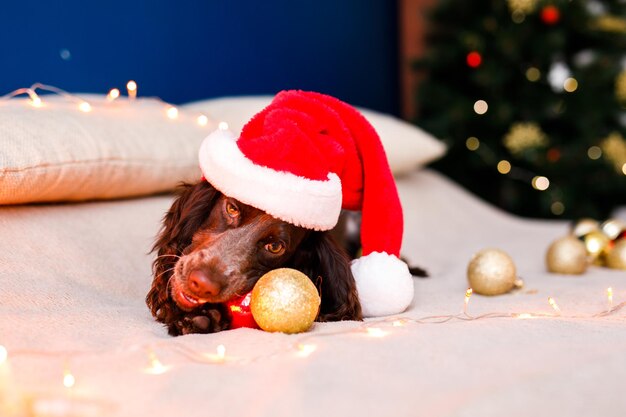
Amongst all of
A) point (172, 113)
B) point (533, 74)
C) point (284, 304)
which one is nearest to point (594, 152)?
point (533, 74)

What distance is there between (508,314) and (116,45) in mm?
2005

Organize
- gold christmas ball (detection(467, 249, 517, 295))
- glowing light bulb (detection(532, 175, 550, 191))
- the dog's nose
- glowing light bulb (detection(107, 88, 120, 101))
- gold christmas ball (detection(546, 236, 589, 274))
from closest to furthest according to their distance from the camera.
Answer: the dog's nose < gold christmas ball (detection(467, 249, 517, 295)) < glowing light bulb (detection(107, 88, 120, 101)) < gold christmas ball (detection(546, 236, 589, 274)) < glowing light bulb (detection(532, 175, 550, 191))

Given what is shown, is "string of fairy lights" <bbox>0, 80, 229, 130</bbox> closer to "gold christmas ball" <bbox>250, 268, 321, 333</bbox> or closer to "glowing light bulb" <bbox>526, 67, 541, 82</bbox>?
"gold christmas ball" <bbox>250, 268, 321, 333</bbox>

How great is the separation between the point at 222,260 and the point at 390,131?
1709mm

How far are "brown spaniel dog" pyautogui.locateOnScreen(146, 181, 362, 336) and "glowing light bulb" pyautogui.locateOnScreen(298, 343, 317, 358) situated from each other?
1.03 ft

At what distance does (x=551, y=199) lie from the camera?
13.1 ft

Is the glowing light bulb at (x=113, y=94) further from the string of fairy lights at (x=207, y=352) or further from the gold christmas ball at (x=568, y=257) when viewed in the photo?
the gold christmas ball at (x=568, y=257)

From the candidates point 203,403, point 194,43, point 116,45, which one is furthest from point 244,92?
point 203,403

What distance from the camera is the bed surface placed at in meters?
1.06

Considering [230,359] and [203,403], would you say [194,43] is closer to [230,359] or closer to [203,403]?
[230,359]

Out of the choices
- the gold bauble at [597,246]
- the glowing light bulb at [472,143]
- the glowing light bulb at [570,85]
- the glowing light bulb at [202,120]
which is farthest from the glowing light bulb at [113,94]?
the glowing light bulb at [570,85]

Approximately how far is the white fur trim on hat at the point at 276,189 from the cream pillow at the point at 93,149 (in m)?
0.58

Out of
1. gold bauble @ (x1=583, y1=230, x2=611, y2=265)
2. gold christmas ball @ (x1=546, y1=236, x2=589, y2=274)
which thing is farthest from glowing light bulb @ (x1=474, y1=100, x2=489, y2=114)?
gold christmas ball @ (x1=546, y1=236, x2=589, y2=274)

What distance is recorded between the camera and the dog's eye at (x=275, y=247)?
1.73 m
